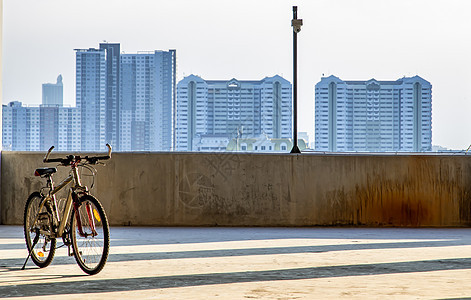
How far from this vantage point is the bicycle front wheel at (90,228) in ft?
19.8

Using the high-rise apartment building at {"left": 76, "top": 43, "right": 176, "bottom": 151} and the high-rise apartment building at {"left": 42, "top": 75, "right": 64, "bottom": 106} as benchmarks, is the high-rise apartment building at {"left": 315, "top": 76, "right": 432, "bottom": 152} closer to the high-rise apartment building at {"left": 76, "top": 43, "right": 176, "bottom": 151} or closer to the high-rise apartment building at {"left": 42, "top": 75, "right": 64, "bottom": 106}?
the high-rise apartment building at {"left": 76, "top": 43, "right": 176, "bottom": 151}

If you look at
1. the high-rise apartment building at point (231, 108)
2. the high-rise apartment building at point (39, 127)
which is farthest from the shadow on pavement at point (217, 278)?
the high-rise apartment building at point (231, 108)

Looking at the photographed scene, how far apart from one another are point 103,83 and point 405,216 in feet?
26.9

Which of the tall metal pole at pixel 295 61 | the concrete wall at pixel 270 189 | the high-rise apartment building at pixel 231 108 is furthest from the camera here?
the high-rise apartment building at pixel 231 108

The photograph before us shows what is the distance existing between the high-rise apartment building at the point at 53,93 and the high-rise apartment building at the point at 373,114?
602cm

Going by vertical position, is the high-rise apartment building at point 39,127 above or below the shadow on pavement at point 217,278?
above

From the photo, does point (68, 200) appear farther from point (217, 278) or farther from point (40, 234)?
point (217, 278)

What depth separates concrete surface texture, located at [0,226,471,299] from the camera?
5.30 metres

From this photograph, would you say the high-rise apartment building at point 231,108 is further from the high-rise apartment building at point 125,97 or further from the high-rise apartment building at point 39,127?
the high-rise apartment building at point 39,127

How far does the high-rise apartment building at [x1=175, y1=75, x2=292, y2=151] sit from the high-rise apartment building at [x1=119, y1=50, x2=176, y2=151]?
0.35 metres

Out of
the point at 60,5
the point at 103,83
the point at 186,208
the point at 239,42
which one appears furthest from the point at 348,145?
the point at 60,5

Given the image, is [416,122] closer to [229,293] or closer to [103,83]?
[103,83]

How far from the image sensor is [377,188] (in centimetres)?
1119

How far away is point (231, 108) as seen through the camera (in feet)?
61.7
